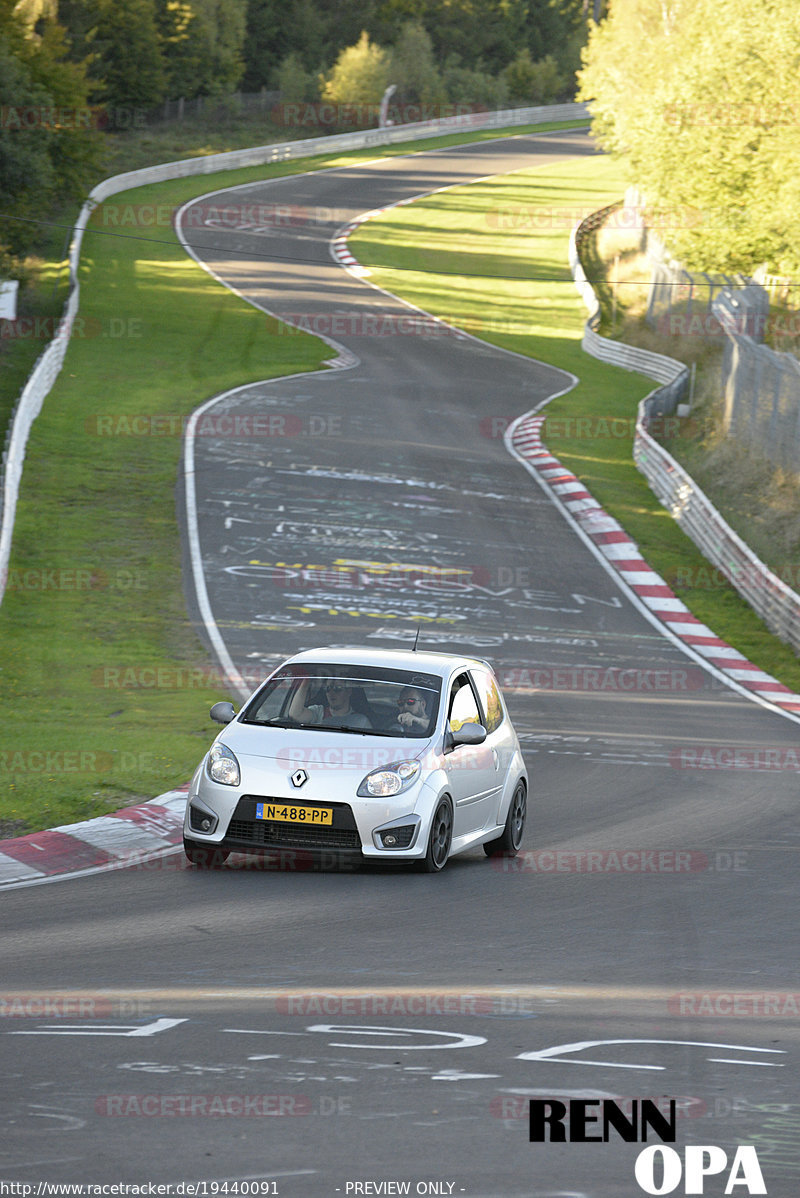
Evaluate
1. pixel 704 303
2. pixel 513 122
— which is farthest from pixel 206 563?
pixel 513 122

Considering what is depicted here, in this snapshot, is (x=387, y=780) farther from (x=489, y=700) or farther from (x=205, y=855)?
(x=489, y=700)

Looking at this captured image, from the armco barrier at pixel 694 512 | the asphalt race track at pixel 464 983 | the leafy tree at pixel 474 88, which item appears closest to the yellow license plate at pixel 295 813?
the asphalt race track at pixel 464 983

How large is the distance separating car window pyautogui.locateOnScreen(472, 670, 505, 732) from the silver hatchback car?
0.02 m

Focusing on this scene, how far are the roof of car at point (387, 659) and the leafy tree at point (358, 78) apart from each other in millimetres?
95537

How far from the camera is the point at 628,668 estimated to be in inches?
876

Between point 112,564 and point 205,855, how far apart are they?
15080 mm

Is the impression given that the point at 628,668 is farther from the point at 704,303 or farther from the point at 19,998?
the point at 704,303

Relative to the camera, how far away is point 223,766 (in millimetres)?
10961

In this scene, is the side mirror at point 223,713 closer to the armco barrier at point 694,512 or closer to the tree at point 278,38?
the armco barrier at point 694,512

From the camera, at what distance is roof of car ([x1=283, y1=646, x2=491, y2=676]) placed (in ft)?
39.4

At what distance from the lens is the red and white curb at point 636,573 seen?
22.9m

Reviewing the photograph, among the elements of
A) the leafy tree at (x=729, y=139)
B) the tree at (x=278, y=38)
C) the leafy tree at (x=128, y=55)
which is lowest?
the leafy tree at (x=729, y=139)

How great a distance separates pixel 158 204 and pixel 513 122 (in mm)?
44301

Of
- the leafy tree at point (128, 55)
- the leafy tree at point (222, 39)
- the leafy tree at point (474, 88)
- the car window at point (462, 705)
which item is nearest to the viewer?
the car window at point (462, 705)
